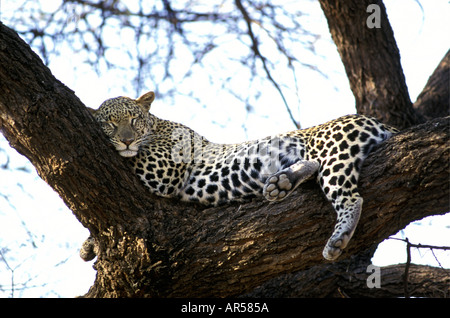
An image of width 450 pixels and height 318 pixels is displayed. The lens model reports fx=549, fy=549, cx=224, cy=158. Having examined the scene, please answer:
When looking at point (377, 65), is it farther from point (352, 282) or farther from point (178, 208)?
point (178, 208)

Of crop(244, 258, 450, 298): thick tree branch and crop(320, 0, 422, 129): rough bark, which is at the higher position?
crop(320, 0, 422, 129): rough bark

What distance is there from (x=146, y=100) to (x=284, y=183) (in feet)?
7.81

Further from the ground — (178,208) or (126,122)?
(126,122)

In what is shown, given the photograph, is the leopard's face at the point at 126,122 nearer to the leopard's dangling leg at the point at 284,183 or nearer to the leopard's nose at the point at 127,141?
the leopard's nose at the point at 127,141

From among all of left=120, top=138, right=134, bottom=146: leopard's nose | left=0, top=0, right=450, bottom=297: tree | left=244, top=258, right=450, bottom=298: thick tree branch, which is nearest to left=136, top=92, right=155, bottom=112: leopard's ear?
left=120, top=138, right=134, bottom=146: leopard's nose

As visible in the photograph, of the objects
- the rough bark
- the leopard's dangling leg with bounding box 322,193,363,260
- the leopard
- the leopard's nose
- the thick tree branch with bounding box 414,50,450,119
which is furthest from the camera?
the thick tree branch with bounding box 414,50,450,119

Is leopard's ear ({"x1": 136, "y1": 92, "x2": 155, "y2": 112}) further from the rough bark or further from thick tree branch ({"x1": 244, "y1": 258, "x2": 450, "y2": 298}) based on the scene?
thick tree branch ({"x1": 244, "y1": 258, "x2": 450, "y2": 298})

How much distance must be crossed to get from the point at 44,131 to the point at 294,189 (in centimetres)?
202

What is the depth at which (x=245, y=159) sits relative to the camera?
520 cm

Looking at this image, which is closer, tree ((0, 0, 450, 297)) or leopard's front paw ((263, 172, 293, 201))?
tree ((0, 0, 450, 297))

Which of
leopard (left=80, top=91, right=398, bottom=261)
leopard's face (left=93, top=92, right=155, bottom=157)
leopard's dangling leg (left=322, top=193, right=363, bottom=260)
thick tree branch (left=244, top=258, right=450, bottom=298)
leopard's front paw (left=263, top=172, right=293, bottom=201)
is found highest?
leopard's face (left=93, top=92, right=155, bottom=157)

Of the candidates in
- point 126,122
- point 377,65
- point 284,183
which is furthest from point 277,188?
point 377,65

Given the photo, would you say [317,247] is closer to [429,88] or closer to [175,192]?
[175,192]

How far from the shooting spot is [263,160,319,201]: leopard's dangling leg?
4.30 metres
